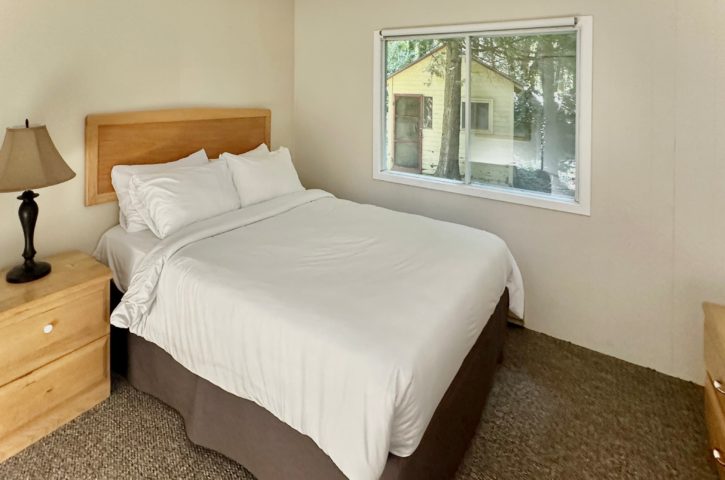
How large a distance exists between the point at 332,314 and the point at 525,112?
6.73ft

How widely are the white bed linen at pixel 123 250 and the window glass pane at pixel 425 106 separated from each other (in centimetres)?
195

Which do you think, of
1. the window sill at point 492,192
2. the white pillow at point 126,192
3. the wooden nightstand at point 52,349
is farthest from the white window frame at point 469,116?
the wooden nightstand at point 52,349

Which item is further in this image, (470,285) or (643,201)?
(643,201)

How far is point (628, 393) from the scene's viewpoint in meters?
2.37

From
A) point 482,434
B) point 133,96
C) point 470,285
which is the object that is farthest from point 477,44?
point 482,434

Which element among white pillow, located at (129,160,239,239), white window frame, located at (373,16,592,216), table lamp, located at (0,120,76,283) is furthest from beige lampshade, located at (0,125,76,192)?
white window frame, located at (373,16,592,216)

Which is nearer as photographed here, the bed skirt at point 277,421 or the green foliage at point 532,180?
the bed skirt at point 277,421

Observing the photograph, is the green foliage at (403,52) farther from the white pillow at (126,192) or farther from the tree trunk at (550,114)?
the white pillow at (126,192)

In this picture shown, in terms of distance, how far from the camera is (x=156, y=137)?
2805 mm

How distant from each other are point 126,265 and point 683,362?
3051mm

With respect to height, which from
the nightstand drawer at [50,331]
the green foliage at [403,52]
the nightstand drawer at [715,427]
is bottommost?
the nightstand drawer at [715,427]

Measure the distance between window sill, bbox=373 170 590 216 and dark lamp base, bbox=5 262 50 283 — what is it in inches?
89.9

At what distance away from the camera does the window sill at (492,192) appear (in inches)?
107

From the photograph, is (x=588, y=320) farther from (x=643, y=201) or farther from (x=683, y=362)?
(x=643, y=201)
